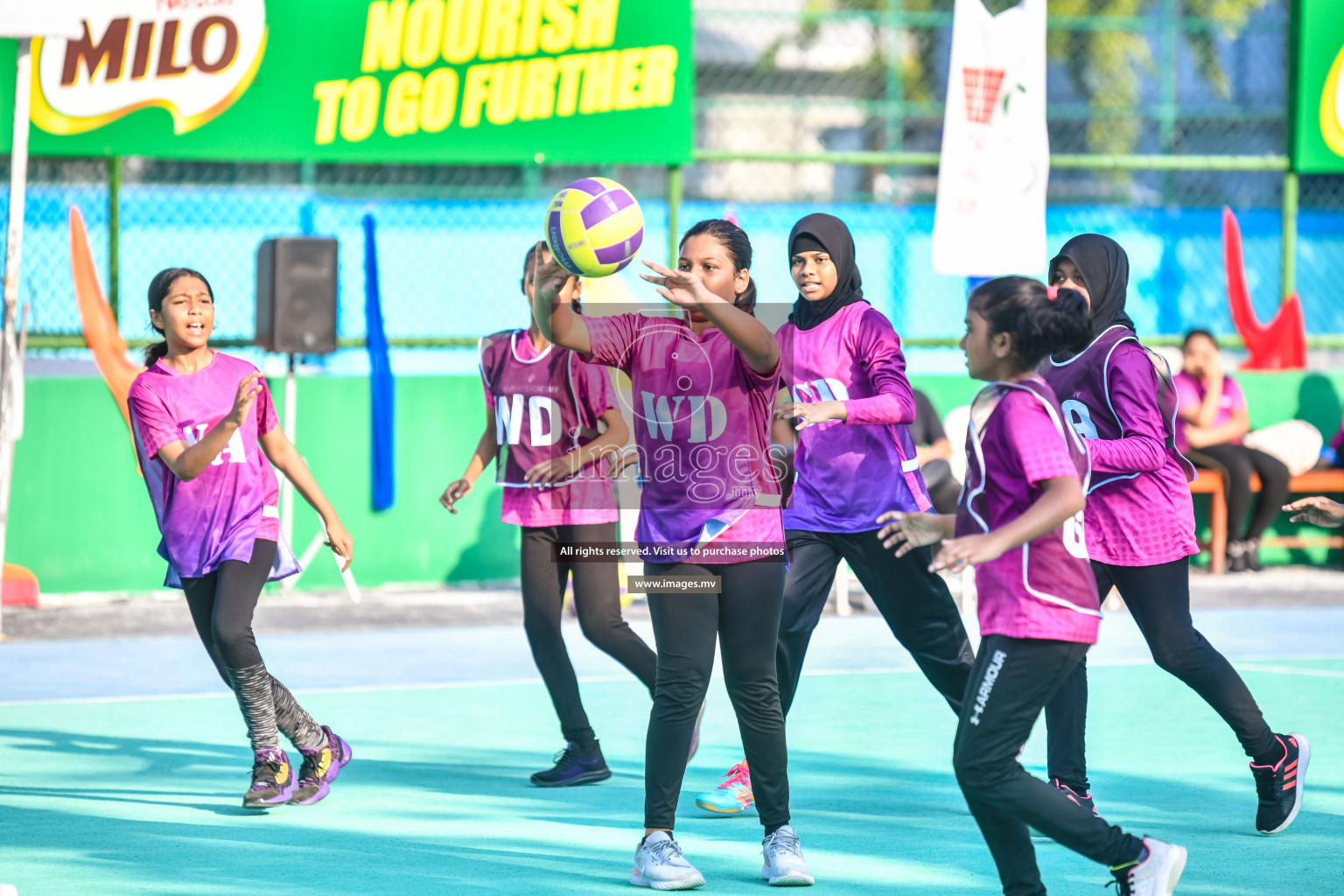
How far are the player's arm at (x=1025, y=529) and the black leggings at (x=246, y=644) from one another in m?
2.95

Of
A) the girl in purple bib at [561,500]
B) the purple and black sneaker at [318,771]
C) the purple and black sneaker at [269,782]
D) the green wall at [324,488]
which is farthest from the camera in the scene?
the green wall at [324,488]

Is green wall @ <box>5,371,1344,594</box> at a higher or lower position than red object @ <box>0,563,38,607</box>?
higher

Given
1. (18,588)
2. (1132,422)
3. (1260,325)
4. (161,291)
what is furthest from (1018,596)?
(1260,325)

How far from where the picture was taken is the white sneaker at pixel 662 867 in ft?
17.1

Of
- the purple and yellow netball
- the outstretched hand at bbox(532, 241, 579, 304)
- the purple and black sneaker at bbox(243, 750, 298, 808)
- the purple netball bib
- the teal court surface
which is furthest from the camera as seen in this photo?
the purple and black sneaker at bbox(243, 750, 298, 808)

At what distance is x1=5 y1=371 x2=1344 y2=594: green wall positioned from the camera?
12352mm

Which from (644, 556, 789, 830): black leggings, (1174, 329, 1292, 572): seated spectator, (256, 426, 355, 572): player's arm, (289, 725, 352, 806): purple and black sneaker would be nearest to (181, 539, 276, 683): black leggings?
(256, 426, 355, 572): player's arm

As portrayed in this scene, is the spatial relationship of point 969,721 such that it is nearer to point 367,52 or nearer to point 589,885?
point 589,885

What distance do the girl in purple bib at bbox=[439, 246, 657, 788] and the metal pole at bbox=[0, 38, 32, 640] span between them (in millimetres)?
4457

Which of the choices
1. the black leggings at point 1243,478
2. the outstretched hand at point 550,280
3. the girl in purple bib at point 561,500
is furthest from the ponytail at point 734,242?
the black leggings at point 1243,478

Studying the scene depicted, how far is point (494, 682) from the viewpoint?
9.27 meters

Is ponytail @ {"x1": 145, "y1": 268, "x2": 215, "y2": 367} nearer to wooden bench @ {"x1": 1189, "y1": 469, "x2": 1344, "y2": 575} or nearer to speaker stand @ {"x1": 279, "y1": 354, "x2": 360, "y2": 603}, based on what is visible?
speaker stand @ {"x1": 279, "y1": 354, "x2": 360, "y2": 603}

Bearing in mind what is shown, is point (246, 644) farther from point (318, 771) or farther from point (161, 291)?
point (161, 291)

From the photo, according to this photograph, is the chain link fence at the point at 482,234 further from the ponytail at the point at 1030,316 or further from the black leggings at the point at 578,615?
the ponytail at the point at 1030,316
